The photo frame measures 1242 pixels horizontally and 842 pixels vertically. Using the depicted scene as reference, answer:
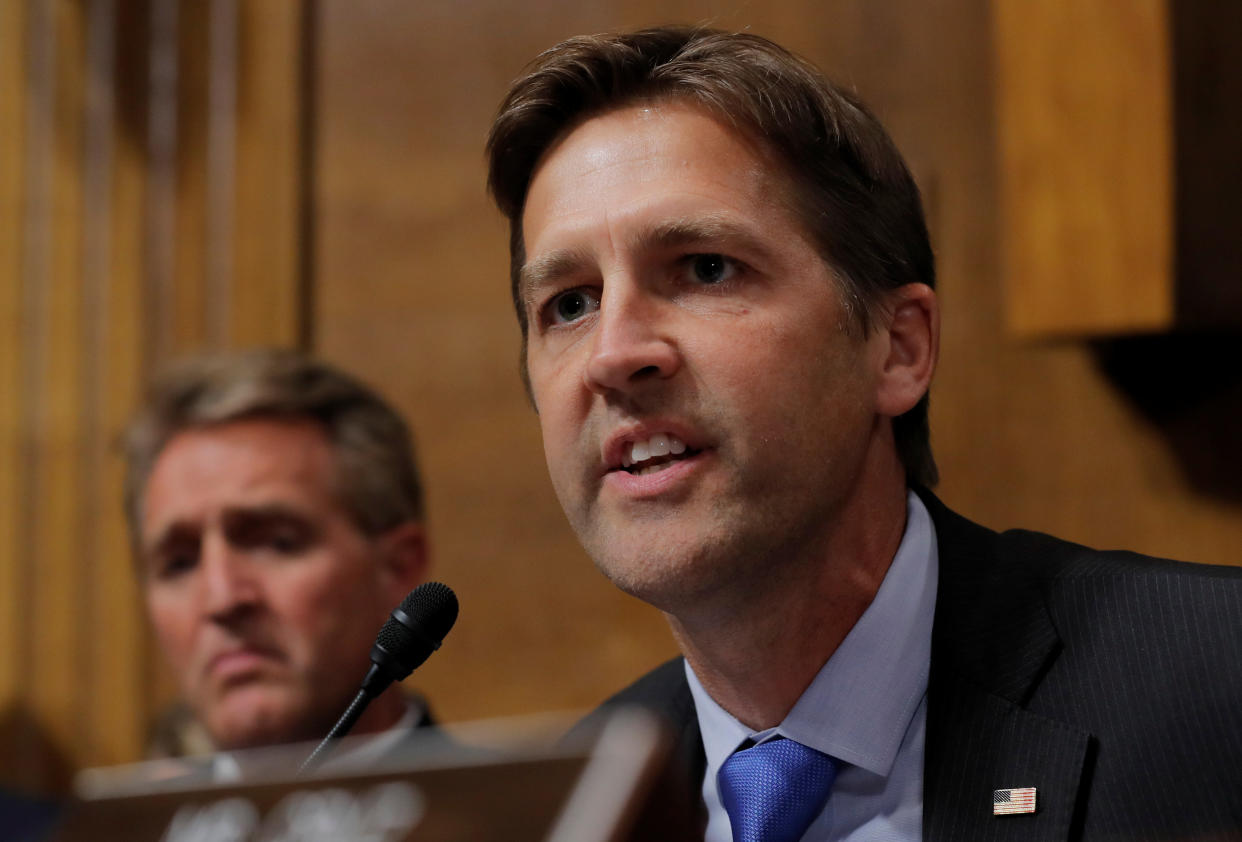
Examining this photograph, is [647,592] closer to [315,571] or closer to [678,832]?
[678,832]

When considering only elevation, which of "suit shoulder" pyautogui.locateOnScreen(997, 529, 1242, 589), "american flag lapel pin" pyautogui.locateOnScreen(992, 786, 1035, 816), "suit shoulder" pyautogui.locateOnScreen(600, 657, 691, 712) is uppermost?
"suit shoulder" pyautogui.locateOnScreen(997, 529, 1242, 589)

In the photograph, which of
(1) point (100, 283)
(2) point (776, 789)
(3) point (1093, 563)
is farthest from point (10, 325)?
(3) point (1093, 563)

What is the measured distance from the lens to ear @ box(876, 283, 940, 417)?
139 centimetres

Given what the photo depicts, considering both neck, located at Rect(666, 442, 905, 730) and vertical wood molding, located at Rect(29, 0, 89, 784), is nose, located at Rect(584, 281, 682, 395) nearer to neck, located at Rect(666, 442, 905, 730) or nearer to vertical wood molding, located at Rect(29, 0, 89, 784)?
neck, located at Rect(666, 442, 905, 730)

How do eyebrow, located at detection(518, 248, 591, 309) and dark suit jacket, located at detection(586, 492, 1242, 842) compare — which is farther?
eyebrow, located at detection(518, 248, 591, 309)

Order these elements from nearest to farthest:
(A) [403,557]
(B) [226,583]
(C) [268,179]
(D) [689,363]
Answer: (D) [689,363] → (B) [226,583] → (A) [403,557] → (C) [268,179]

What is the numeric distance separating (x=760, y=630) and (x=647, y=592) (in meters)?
0.13

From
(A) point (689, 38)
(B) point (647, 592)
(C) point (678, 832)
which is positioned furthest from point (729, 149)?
(C) point (678, 832)

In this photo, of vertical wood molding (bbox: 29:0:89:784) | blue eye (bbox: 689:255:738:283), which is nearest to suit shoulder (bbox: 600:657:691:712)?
blue eye (bbox: 689:255:738:283)

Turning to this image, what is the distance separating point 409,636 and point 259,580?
85 cm

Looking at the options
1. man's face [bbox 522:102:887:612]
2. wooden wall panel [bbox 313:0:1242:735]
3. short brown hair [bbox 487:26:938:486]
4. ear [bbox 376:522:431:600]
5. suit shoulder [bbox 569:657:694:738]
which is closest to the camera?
man's face [bbox 522:102:887:612]

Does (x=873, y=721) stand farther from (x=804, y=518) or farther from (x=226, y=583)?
(x=226, y=583)

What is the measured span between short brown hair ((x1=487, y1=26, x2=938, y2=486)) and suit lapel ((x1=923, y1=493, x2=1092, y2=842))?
18cm

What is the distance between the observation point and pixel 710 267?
1299 mm
